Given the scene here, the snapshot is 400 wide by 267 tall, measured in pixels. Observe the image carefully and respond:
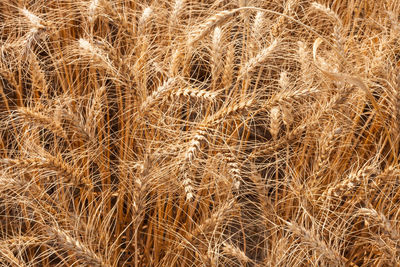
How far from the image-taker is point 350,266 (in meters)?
1.51

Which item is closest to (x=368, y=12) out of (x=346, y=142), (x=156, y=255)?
(x=346, y=142)

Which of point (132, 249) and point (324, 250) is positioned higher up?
point (324, 250)

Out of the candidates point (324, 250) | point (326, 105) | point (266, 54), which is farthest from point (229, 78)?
point (324, 250)

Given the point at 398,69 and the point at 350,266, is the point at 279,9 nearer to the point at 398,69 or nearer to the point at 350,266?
the point at 398,69

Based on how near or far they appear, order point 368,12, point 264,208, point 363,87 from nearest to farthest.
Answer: point 363,87
point 264,208
point 368,12

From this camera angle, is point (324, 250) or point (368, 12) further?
point (368, 12)

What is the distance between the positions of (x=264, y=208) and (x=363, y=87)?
53cm

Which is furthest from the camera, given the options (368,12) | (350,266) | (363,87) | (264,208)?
(368,12)

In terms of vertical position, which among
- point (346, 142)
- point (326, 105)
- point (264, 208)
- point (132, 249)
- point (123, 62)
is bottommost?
point (132, 249)

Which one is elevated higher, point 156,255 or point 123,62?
point 123,62

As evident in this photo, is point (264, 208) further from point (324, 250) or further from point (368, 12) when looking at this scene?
point (368, 12)

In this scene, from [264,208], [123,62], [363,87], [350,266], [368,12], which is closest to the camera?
[363,87]

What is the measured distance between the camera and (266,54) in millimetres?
1351

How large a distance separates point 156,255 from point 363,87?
2.93 ft
